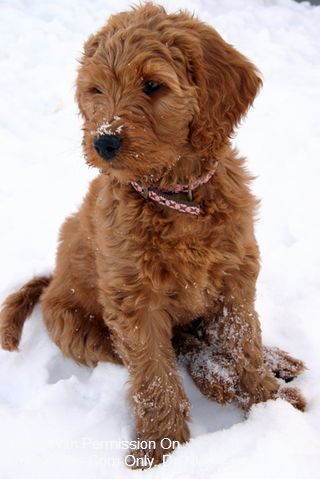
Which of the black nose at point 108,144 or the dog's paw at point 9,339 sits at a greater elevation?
the black nose at point 108,144

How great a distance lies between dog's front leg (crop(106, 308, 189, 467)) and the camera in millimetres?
2779

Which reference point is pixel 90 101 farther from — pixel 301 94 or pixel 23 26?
pixel 23 26

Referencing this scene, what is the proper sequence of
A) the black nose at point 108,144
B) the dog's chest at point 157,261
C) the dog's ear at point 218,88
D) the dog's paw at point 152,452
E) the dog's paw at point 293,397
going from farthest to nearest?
the dog's paw at point 293,397 < the dog's paw at point 152,452 < the dog's chest at point 157,261 < the dog's ear at point 218,88 < the black nose at point 108,144

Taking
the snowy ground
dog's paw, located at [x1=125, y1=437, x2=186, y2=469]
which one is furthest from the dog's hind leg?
dog's paw, located at [x1=125, y1=437, x2=186, y2=469]

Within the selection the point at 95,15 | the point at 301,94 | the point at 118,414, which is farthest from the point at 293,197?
the point at 95,15

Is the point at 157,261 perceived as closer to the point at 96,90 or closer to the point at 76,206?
the point at 96,90

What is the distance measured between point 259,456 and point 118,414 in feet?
2.86

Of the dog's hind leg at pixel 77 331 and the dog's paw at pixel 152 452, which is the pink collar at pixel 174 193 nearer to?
the dog's hind leg at pixel 77 331

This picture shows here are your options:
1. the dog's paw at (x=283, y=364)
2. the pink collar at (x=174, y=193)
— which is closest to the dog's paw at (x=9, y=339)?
Answer: the pink collar at (x=174, y=193)

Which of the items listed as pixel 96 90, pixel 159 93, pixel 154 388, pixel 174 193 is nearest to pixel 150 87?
pixel 159 93

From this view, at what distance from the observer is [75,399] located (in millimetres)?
3127

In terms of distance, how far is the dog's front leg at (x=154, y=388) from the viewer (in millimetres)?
→ 2779

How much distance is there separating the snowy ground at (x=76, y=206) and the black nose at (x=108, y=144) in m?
1.48

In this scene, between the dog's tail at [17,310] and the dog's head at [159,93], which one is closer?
the dog's head at [159,93]
